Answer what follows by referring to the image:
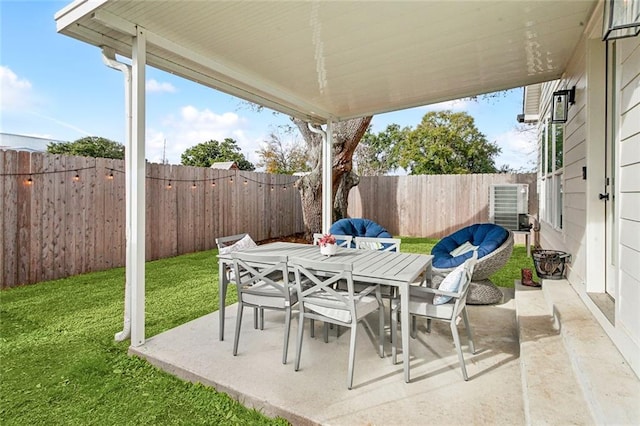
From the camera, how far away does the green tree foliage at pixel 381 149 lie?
2025 cm

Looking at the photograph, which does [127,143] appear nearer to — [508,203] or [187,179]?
[187,179]

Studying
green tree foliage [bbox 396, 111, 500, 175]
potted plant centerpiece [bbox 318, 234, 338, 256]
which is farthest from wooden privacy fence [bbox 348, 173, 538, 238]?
green tree foliage [bbox 396, 111, 500, 175]

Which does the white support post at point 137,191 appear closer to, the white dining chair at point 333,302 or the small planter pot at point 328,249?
the white dining chair at point 333,302

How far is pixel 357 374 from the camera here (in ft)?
7.77

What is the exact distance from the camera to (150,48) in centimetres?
305

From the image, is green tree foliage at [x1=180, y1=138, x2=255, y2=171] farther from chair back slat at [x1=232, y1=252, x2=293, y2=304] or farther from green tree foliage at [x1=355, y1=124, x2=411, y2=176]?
chair back slat at [x1=232, y1=252, x2=293, y2=304]

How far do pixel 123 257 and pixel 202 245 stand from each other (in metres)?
1.75

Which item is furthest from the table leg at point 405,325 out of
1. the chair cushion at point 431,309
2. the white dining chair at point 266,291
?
the white dining chair at point 266,291

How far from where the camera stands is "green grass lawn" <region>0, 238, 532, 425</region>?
2.04 m

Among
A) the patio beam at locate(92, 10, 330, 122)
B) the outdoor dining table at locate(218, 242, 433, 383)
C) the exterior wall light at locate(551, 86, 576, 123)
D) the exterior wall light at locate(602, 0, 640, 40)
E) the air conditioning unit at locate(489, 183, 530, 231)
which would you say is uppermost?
the patio beam at locate(92, 10, 330, 122)

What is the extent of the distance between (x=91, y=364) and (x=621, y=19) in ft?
13.0

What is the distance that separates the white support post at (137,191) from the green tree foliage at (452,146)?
17.4 metres

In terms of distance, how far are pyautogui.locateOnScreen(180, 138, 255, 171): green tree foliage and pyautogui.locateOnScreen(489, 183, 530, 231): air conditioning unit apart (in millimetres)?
21863

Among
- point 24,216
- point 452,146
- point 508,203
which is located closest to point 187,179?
point 24,216
